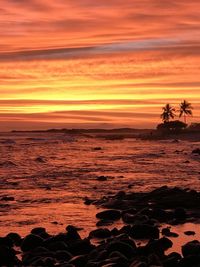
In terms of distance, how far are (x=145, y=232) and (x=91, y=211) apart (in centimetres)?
554

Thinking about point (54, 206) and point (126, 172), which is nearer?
point (54, 206)

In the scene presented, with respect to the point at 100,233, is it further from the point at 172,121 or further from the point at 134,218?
the point at 172,121

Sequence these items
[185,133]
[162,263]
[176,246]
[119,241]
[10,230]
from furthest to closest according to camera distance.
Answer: [185,133] → [10,230] → [176,246] → [119,241] → [162,263]

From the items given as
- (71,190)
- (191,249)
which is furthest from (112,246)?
(71,190)

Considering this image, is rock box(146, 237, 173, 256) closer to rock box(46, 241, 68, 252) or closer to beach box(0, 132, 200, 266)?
beach box(0, 132, 200, 266)

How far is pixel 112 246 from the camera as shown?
50.2 ft

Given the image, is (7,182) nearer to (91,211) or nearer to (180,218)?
(91,211)

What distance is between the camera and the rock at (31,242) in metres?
16.5

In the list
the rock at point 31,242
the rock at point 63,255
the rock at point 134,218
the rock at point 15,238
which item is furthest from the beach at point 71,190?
the rock at point 63,255

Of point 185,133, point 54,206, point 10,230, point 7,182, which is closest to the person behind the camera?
point 10,230

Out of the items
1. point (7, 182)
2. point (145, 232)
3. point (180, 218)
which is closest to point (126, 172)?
point (7, 182)

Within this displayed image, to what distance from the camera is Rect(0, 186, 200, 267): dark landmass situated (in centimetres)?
1409

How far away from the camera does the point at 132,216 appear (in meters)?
21.1

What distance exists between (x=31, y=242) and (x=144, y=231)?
12.5 feet
